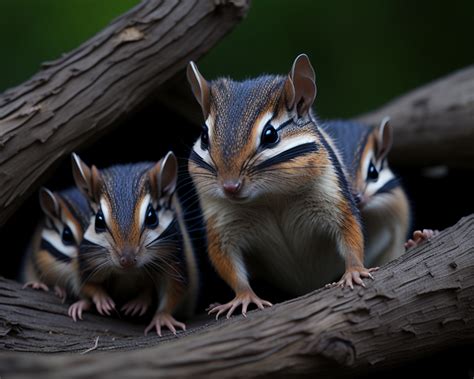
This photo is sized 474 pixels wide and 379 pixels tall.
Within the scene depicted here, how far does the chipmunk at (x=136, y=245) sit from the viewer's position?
368 cm

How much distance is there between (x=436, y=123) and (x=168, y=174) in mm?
1958

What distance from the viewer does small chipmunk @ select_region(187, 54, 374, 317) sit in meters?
3.20

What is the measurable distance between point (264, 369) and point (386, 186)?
6.09ft

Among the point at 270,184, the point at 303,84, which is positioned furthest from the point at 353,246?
the point at 303,84

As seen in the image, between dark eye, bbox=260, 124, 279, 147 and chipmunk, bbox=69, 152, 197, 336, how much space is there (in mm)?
802

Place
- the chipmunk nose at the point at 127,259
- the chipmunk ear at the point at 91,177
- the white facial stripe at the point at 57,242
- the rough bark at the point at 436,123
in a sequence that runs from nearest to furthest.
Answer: the chipmunk nose at the point at 127,259 → the chipmunk ear at the point at 91,177 → the white facial stripe at the point at 57,242 → the rough bark at the point at 436,123

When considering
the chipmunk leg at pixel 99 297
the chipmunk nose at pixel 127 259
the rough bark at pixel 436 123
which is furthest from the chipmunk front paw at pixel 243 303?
the rough bark at pixel 436 123

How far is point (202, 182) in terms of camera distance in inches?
134

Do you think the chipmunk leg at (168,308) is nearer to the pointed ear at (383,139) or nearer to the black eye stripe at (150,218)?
the black eye stripe at (150,218)

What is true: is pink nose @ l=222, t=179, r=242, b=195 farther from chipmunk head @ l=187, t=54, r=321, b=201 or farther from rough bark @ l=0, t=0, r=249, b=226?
rough bark @ l=0, t=0, r=249, b=226

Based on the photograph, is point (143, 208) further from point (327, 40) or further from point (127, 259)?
point (327, 40)

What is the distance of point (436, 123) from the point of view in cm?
502

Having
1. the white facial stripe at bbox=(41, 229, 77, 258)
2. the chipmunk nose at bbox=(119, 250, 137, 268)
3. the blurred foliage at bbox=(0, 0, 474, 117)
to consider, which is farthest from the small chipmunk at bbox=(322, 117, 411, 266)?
the blurred foliage at bbox=(0, 0, 474, 117)

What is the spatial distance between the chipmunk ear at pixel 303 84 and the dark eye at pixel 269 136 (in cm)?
19
